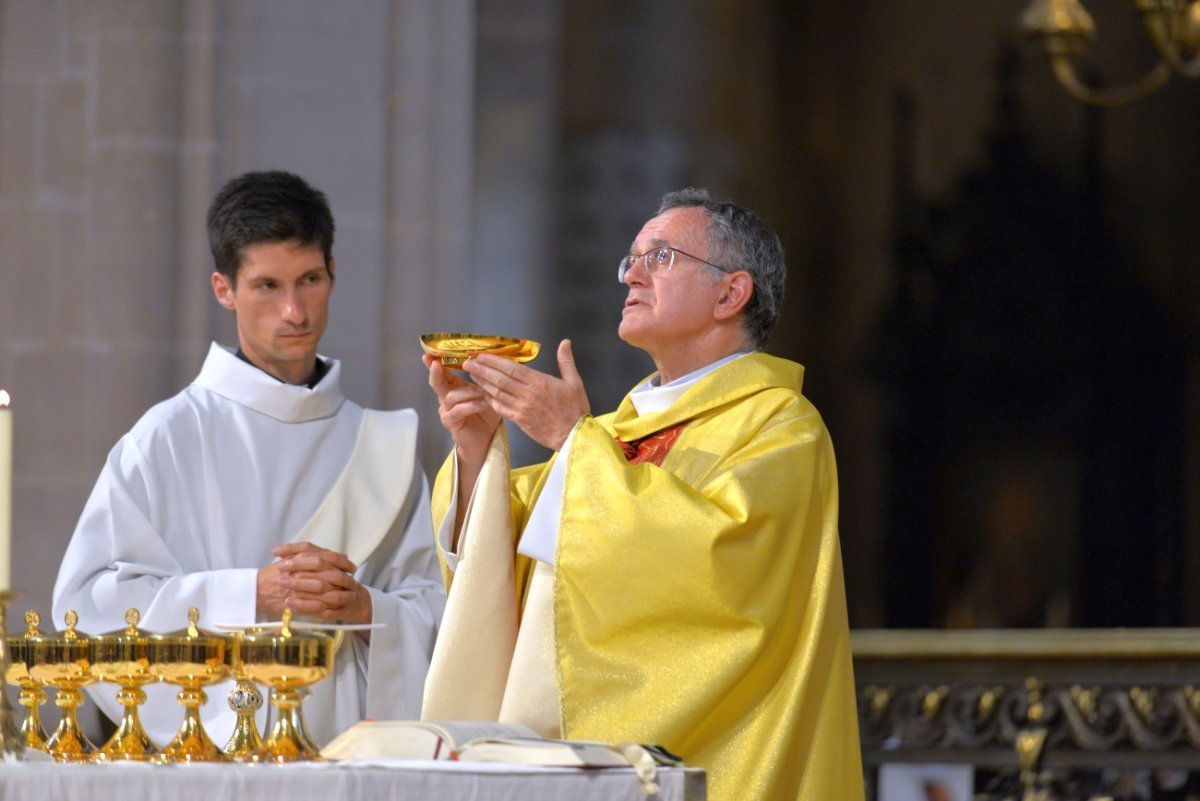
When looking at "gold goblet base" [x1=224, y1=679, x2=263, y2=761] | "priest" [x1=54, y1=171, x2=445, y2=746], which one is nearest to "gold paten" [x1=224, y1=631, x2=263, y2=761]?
"gold goblet base" [x1=224, y1=679, x2=263, y2=761]

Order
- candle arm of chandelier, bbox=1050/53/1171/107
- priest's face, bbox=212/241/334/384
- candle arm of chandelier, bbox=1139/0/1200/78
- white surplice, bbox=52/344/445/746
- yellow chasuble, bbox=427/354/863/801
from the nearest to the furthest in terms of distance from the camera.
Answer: yellow chasuble, bbox=427/354/863/801, white surplice, bbox=52/344/445/746, priest's face, bbox=212/241/334/384, candle arm of chandelier, bbox=1139/0/1200/78, candle arm of chandelier, bbox=1050/53/1171/107

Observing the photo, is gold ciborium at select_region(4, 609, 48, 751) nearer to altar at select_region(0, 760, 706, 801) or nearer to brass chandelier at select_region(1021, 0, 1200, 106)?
altar at select_region(0, 760, 706, 801)

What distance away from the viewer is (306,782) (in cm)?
265

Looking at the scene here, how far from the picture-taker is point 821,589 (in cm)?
401

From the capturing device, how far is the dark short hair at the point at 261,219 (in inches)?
191

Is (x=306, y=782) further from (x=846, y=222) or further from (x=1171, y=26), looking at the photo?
(x=846, y=222)

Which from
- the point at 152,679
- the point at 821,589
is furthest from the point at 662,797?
the point at 821,589

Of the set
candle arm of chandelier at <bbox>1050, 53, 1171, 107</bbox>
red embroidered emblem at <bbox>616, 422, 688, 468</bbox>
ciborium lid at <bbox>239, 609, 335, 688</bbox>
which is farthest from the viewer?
candle arm of chandelier at <bbox>1050, 53, 1171, 107</bbox>

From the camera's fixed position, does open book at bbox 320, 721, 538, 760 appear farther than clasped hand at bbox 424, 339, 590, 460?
No

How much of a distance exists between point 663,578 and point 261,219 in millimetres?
1568

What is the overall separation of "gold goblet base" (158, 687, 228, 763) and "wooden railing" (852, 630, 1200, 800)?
12.4ft

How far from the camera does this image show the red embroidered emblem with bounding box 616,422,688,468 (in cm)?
430

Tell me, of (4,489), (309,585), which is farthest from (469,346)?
(4,489)

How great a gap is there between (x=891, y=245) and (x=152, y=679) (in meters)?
4.32
